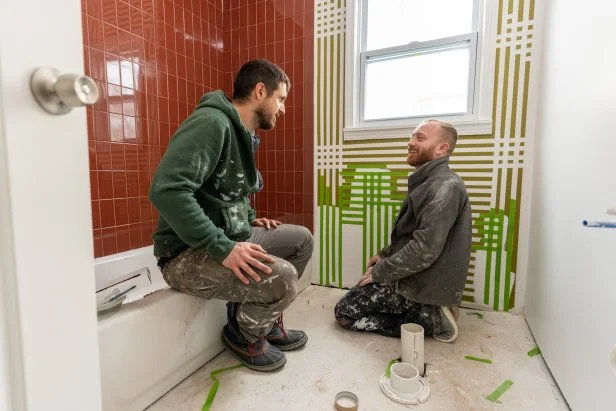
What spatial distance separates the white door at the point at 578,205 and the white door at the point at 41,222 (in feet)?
3.47

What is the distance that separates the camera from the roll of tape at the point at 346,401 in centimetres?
96

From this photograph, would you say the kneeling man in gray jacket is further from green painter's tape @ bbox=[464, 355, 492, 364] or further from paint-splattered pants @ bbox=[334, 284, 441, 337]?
green painter's tape @ bbox=[464, 355, 492, 364]

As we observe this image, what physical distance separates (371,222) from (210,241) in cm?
118

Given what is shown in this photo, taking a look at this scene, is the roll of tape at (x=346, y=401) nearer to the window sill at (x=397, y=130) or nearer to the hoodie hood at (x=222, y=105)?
the hoodie hood at (x=222, y=105)

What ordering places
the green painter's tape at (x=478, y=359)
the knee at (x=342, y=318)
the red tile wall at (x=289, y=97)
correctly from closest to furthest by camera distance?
the green painter's tape at (x=478, y=359) → the knee at (x=342, y=318) → the red tile wall at (x=289, y=97)

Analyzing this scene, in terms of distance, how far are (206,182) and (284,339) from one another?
0.72 metres

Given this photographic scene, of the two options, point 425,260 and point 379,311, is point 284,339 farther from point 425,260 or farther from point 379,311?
point 425,260

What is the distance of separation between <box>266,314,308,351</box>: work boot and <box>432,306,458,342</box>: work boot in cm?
59

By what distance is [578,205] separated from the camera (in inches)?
38.0

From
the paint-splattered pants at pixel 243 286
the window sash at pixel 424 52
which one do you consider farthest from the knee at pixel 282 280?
the window sash at pixel 424 52

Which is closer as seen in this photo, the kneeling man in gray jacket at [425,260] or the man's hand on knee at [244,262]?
the man's hand on knee at [244,262]

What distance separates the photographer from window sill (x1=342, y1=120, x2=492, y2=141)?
64.7 inches

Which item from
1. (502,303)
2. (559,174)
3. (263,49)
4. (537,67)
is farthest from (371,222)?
(263,49)

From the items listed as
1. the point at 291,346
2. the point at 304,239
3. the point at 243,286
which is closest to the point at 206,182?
the point at 243,286
